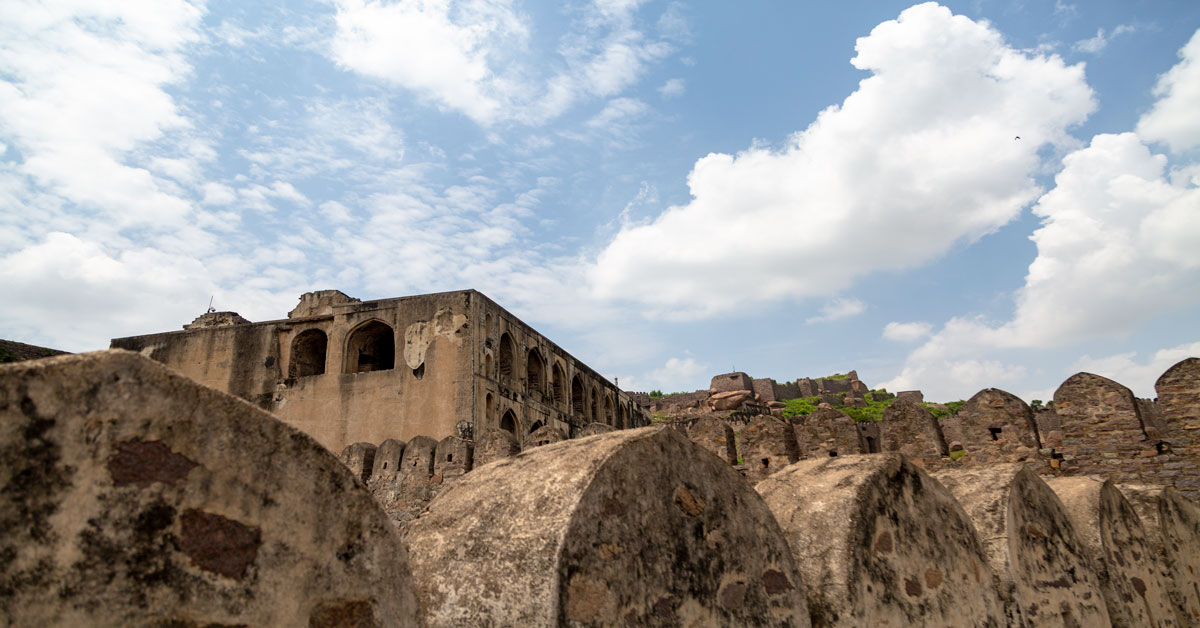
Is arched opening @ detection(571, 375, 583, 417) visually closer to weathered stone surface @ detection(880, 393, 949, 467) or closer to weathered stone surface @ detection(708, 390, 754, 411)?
weathered stone surface @ detection(880, 393, 949, 467)

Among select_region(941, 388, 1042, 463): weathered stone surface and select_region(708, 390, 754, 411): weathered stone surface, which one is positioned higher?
select_region(708, 390, 754, 411): weathered stone surface

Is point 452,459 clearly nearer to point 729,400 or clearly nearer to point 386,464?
point 386,464

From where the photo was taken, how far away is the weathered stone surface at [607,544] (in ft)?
8.57

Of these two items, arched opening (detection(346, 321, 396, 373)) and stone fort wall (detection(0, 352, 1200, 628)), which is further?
arched opening (detection(346, 321, 396, 373))

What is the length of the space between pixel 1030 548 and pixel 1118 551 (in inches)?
56.7

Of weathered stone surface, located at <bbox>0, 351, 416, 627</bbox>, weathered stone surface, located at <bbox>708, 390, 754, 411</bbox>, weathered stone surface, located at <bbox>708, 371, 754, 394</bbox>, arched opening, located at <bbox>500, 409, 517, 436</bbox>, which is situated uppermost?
weathered stone surface, located at <bbox>708, 371, 754, 394</bbox>

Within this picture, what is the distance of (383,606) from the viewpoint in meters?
2.07

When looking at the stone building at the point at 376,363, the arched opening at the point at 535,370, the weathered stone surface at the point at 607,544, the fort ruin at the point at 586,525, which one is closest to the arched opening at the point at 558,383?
the arched opening at the point at 535,370

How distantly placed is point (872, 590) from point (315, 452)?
9.68 feet

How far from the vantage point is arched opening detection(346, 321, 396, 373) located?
19266 mm

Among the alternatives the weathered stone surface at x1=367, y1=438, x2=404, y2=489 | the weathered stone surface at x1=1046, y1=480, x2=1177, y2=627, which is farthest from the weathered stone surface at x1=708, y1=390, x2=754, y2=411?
the weathered stone surface at x1=1046, y1=480, x2=1177, y2=627

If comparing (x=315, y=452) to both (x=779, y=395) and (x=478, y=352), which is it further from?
(x=779, y=395)

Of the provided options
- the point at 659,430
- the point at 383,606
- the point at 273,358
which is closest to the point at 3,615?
the point at 383,606

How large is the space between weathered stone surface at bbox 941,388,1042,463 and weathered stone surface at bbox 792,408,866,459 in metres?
1.08
